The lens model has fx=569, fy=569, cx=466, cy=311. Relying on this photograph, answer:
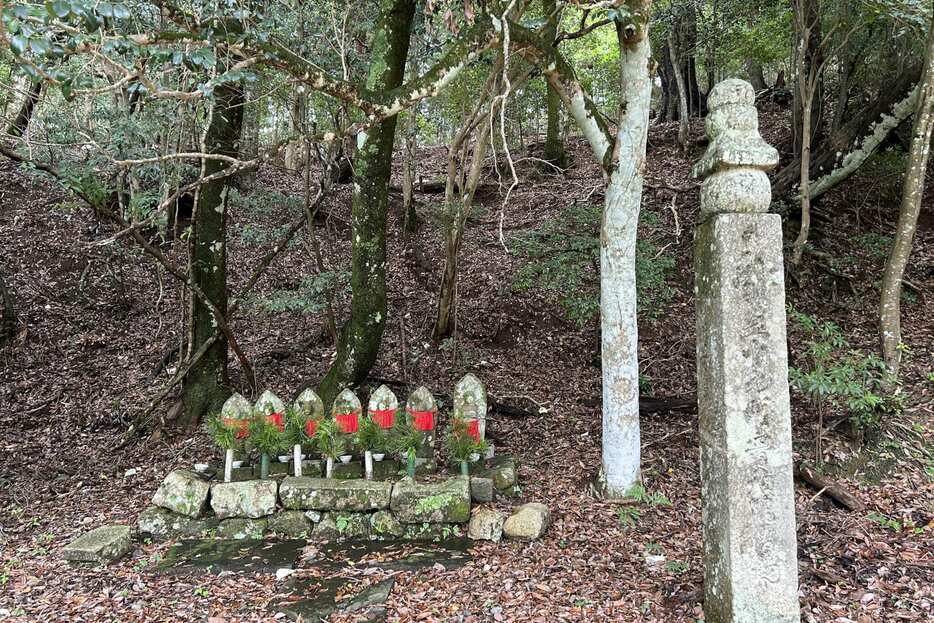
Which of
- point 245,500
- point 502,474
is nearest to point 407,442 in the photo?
point 502,474

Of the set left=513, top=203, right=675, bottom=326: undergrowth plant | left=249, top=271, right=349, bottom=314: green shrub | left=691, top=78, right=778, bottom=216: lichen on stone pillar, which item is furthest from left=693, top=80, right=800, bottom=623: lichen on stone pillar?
left=249, top=271, right=349, bottom=314: green shrub

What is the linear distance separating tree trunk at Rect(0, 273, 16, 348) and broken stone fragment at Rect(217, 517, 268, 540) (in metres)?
6.72

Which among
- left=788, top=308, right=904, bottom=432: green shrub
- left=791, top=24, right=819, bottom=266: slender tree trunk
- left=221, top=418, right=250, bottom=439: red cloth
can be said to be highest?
left=791, top=24, right=819, bottom=266: slender tree trunk

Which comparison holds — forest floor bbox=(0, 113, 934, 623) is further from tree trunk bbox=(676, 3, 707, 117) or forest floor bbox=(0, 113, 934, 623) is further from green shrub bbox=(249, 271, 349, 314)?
tree trunk bbox=(676, 3, 707, 117)

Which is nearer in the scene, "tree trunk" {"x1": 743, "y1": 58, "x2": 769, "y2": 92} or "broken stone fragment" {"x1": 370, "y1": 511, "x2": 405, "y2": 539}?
"broken stone fragment" {"x1": 370, "y1": 511, "x2": 405, "y2": 539}

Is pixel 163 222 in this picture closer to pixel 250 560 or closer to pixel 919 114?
pixel 250 560

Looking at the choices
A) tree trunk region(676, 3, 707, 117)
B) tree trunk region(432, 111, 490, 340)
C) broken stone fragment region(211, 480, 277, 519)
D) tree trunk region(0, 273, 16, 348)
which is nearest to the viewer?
broken stone fragment region(211, 480, 277, 519)

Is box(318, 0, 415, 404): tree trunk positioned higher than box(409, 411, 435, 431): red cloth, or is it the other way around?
box(318, 0, 415, 404): tree trunk

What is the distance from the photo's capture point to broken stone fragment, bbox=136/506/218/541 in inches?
201

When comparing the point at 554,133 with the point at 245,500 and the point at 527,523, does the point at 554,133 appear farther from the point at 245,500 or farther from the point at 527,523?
the point at 245,500

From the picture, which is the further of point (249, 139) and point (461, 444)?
point (249, 139)

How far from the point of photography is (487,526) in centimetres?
476

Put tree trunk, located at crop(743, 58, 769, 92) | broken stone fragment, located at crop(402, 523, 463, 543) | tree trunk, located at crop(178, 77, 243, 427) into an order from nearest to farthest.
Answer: broken stone fragment, located at crop(402, 523, 463, 543) < tree trunk, located at crop(178, 77, 243, 427) < tree trunk, located at crop(743, 58, 769, 92)

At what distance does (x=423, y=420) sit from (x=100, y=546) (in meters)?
2.86
